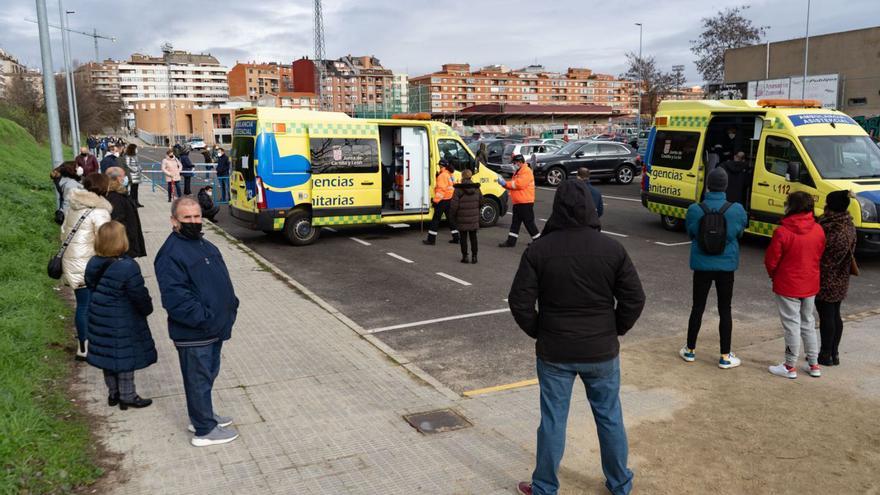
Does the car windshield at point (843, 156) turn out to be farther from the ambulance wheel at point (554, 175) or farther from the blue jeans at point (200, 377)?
the ambulance wheel at point (554, 175)

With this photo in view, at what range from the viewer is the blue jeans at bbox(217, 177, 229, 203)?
65.6ft

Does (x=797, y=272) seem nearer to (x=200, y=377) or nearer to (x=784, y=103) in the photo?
(x=200, y=377)

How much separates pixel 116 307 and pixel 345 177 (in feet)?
29.5

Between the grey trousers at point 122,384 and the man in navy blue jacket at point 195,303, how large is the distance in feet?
2.87

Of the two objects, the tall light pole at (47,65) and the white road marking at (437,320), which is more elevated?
the tall light pole at (47,65)

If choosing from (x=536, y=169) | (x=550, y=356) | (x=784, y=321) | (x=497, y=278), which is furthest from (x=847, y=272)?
(x=536, y=169)

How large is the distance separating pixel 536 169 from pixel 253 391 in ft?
69.9

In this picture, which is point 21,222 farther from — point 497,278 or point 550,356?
point 550,356

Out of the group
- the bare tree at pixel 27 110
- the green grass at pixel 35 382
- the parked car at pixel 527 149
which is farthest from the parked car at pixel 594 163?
the bare tree at pixel 27 110

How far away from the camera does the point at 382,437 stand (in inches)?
193

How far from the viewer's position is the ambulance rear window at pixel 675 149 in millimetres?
13836

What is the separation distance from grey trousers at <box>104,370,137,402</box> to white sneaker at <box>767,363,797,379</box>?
550 centimetres

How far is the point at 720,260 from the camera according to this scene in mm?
6207

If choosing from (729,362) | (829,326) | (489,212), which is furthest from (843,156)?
(729,362)
